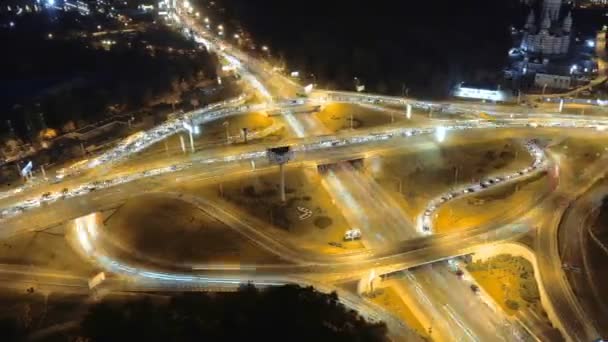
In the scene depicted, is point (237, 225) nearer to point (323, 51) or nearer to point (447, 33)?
point (323, 51)

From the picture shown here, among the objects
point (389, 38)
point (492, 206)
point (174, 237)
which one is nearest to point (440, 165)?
point (492, 206)

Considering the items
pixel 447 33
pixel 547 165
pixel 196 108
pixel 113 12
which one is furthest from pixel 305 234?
pixel 113 12

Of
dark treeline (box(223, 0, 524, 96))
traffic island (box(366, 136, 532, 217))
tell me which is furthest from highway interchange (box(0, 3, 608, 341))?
dark treeline (box(223, 0, 524, 96))

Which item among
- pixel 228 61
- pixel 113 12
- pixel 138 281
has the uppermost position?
pixel 113 12

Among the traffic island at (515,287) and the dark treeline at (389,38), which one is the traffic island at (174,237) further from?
the dark treeline at (389,38)

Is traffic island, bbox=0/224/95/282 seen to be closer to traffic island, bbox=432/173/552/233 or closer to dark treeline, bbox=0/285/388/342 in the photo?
dark treeline, bbox=0/285/388/342

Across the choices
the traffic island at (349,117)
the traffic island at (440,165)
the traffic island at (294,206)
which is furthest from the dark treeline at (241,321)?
the traffic island at (349,117)
